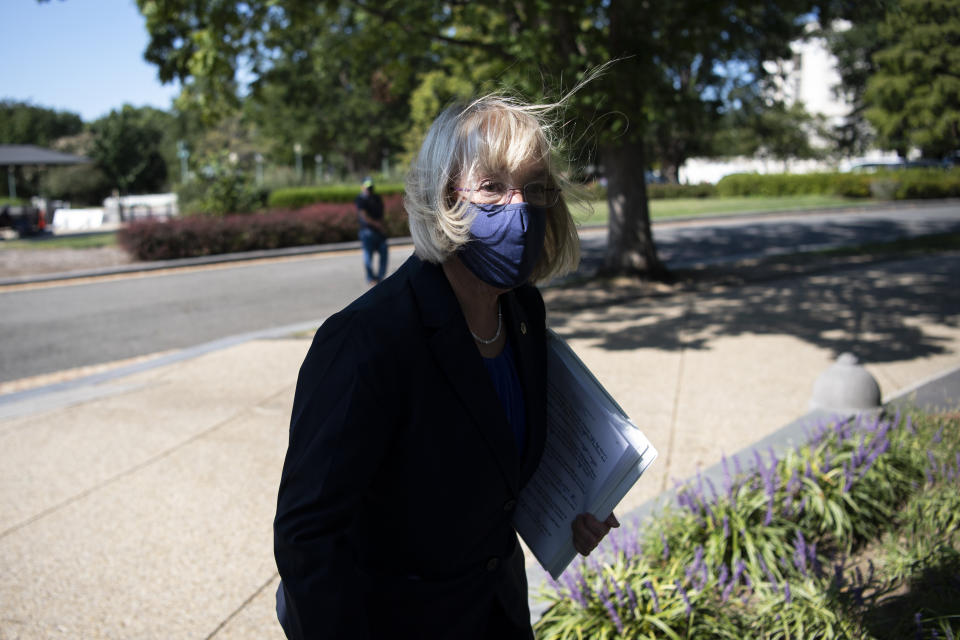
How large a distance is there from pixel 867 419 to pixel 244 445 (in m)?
3.80

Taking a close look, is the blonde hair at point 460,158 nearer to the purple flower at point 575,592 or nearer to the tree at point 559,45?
the purple flower at point 575,592

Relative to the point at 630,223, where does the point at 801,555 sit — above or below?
below

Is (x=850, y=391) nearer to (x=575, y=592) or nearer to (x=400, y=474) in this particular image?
(x=575, y=592)

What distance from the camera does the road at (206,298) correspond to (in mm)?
9273

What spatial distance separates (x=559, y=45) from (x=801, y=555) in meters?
8.25

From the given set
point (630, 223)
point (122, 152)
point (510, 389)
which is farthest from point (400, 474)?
point (122, 152)

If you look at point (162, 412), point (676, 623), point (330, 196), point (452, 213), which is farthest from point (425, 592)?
point (330, 196)

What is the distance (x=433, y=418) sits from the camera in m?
1.52

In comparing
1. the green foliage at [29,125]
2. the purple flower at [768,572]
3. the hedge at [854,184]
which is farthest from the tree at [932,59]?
the green foliage at [29,125]

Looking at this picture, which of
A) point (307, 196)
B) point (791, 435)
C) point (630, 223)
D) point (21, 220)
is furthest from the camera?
point (21, 220)

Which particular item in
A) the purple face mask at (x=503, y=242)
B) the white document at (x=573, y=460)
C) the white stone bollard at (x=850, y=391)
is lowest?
the white stone bollard at (x=850, y=391)

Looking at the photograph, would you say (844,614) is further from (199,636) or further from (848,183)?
(848,183)

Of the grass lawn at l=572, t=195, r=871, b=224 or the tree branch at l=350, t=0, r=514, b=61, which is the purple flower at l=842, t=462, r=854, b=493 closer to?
the tree branch at l=350, t=0, r=514, b=61

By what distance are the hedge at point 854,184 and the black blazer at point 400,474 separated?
35.4 metres
